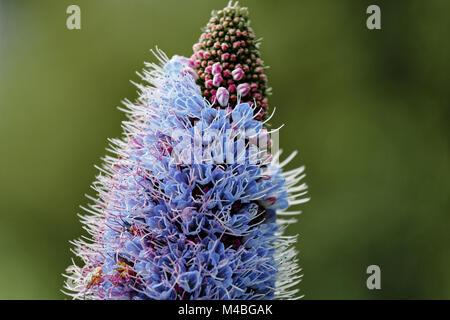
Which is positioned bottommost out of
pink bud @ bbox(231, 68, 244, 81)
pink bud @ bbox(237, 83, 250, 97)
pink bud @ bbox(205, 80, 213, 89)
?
pink bud @ bbox(237, 83, 250, 97)

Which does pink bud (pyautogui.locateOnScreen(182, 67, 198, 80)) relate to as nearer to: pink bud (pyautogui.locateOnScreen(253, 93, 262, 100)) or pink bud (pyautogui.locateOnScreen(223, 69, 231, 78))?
pink bud (pyautogui.locateOnScreen(223, 69, 231, 78))

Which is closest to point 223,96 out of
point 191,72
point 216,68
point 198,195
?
point 216,68

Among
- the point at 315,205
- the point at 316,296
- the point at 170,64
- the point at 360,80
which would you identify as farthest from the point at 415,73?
the point at 170,64

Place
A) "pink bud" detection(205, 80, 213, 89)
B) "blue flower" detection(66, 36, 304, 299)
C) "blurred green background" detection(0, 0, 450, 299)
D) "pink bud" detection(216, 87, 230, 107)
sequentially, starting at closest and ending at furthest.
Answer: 1. "blue flower" detection(66, 36, 304, 299)
2. "pink bud" detection(216, 87, 230, 107)
3. "pink bud" detection(205, 80, 213, 89)
4. "blurred green background" detection(0, 0, 450, 299)

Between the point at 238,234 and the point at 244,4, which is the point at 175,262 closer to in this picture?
the point at 238,234

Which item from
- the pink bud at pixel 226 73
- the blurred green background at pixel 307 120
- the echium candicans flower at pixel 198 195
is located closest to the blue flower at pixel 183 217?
the echium candicans flower at pixel 198 195

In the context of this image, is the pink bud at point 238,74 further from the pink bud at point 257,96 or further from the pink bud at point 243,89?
the pink bud at point 257,96

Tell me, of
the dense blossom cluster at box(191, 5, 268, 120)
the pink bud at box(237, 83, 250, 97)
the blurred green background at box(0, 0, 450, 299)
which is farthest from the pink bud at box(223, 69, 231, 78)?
the blurred green background at box(0, 0, 450, 299)

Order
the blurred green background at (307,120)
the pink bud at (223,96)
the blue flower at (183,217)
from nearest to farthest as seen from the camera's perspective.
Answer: the blue flower at (183,217)
the pink bud at (223,96)
the blurred green background at (307,120)

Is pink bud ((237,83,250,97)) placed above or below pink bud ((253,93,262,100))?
above
